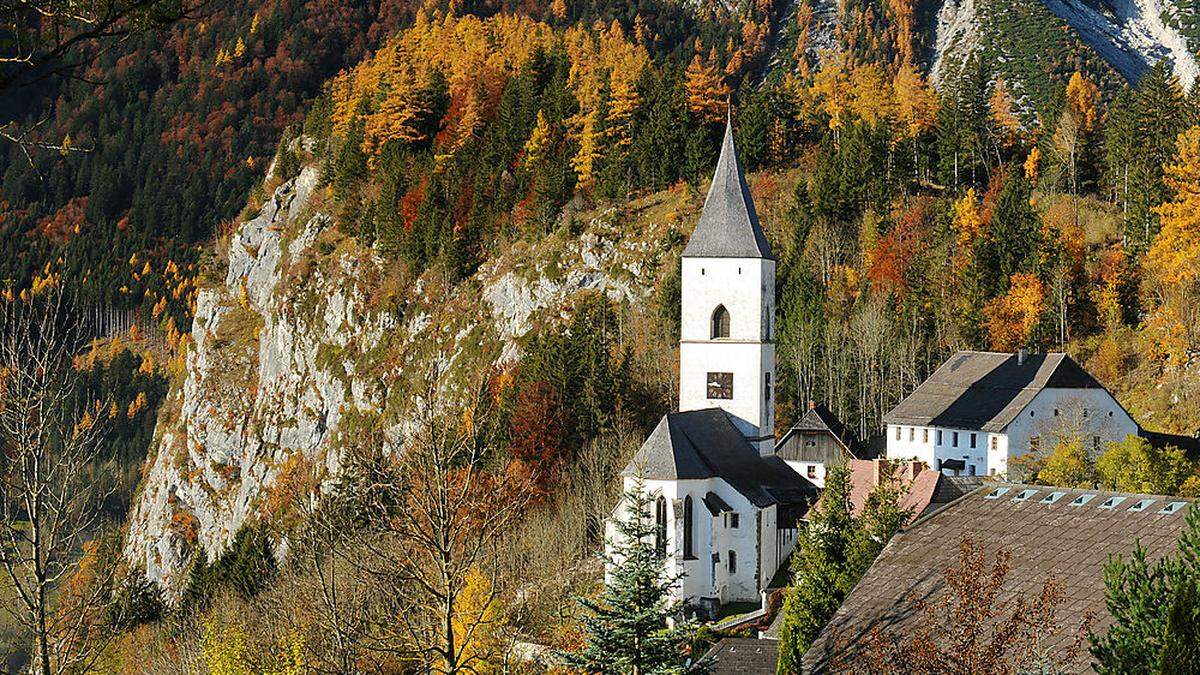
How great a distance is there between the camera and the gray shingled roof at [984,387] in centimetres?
4834

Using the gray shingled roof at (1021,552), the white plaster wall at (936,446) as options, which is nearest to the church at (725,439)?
the white plaster wall at (936,446)

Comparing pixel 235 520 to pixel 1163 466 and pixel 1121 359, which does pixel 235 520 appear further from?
pixel 1163 466

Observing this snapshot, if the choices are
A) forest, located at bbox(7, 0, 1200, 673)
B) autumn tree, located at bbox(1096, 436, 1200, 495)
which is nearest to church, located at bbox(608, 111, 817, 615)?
forest, located at bbox(7, 0, 1200, 673)

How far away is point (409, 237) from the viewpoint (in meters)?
84.0

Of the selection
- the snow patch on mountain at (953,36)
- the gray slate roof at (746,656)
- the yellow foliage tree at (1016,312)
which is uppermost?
the snow patch on mountain at (953,36)

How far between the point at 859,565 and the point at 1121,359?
3219 cm

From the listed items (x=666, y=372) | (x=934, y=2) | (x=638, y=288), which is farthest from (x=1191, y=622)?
(x=934, y=2)

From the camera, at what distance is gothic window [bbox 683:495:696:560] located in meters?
40.6

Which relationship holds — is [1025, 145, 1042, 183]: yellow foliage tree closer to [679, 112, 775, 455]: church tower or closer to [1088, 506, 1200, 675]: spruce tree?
[679, 112, 775, 455]: church tower

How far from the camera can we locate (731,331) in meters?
48.2

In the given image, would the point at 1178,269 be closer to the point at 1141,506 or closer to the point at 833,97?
the point at 1141,506

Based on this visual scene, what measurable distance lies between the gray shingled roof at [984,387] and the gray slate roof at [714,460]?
736 centimetres

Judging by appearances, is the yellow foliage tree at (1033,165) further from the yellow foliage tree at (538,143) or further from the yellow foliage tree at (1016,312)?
the yellow foliage tree at (538,143)

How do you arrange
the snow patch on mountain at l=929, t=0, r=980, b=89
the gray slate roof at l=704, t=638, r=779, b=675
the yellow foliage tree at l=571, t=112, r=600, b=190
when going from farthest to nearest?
the snow patch on mountain at l=929, t=0, r=980, b=89, the yellow foliage tree at l=571, t=112, r=600, b=190, the gray slate roof at l=704, t=638, r=779, b=675
